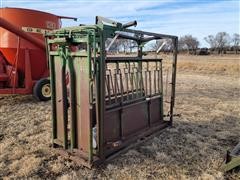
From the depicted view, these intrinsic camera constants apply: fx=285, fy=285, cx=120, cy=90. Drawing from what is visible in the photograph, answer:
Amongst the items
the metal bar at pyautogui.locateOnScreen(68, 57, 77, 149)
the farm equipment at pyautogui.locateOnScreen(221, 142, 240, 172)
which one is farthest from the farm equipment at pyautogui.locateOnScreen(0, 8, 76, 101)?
the farm equipment at pyautogui.locateOnScreen(221, 142, 240, 172)

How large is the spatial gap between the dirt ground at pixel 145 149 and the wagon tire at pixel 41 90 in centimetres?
16

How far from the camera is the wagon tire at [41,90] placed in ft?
21.7

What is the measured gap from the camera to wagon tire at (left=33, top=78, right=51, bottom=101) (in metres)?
6.63

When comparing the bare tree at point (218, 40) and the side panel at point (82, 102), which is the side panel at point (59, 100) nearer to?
the side panel at point (82, 102)

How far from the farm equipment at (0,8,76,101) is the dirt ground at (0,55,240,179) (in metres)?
0.41

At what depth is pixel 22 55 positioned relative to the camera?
264 inches

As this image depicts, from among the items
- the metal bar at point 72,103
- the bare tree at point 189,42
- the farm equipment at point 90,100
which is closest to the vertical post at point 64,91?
the farm equipment at point 90,100

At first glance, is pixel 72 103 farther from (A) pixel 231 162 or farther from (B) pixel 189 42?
(B) pixel 189 42

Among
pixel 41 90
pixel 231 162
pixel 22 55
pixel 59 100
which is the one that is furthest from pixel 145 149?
pixel 22 55

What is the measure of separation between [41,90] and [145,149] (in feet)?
11.6

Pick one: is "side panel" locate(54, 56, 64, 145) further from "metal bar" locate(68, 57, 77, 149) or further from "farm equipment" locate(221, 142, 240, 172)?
"farm equipment" locate(221, 142, 240, 172)

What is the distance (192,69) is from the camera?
1825 cm

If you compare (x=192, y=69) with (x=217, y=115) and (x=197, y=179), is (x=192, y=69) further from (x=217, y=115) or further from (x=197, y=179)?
(x=197, y=179)

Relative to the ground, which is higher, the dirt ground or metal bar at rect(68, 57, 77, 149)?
metal bar at rect(68, 57, 77, 149)
